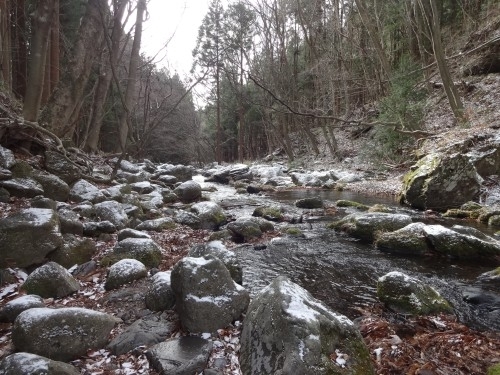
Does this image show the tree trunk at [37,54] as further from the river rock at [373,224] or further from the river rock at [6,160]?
the river rock at [373,224]

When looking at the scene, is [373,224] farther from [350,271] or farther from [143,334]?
[143,334]

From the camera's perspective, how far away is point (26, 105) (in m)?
7.32

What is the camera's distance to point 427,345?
297cm

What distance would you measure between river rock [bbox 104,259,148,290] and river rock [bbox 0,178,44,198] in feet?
9.18

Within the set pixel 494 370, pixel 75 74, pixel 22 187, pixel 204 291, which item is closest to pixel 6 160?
pixel 22 187

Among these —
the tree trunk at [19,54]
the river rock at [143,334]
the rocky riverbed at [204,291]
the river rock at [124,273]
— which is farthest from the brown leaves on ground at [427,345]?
the tree trunk at [19,54]

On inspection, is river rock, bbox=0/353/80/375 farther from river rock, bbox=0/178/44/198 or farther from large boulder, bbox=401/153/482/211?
large boulder, bbox=401/153/482/211

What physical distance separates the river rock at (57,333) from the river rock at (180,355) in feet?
1.68

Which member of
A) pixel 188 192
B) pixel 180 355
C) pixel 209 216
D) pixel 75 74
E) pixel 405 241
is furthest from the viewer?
pixel 188 192

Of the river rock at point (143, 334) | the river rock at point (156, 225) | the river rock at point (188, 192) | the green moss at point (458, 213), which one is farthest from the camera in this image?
the river rock at point (188, 192)

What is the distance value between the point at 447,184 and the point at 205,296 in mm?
7677

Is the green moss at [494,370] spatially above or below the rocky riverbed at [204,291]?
below

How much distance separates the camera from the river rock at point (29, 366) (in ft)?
7.11

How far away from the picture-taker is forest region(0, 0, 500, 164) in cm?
765
